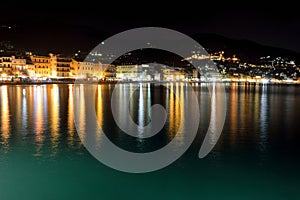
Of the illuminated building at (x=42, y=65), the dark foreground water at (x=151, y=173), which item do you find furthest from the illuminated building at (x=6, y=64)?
the dark foreground water at (x=151, y=173)

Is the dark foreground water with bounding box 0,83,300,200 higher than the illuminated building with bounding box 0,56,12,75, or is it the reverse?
the illuminated building with bounding box 0,56,12,75

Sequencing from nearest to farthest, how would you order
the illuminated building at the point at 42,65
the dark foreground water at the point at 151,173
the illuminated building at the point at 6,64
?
the dark foreground water at the point at 151,173 < the illuminated building at the point at 6,64 < the illuminated building at the point at 42,65

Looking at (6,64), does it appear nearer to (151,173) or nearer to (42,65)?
(42,65)

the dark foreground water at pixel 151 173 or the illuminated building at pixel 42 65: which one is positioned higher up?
the illuminated building at pixel 42 65

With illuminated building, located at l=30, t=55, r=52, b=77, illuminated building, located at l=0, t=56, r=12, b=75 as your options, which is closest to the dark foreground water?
illuminated building, located at l=0, t=56, r=12, b=75

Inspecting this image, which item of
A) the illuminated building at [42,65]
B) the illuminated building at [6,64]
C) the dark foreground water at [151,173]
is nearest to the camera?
the dark foreground water at [151,173]

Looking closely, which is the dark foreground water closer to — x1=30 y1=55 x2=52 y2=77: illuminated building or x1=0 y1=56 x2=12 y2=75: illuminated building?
x1=0 y1=56 x2=12 y2=75: illuminated building

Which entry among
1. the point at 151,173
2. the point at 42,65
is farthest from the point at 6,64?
the point at 151,173

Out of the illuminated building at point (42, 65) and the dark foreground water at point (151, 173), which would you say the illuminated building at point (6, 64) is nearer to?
the illuminated building at point (42, 65)

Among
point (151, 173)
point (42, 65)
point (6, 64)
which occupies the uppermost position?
point (42, 65)

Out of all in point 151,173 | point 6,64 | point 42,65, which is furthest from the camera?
point 42,65

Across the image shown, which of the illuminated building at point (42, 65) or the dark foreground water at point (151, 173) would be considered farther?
the illuminated building at point (42, 65)

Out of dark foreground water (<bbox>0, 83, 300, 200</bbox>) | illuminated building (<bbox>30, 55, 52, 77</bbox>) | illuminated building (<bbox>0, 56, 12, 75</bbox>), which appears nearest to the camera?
dark foreground water (<bbox>0, 83, 300, 200</bbox>)

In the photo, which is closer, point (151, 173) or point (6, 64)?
point (151, 173)
